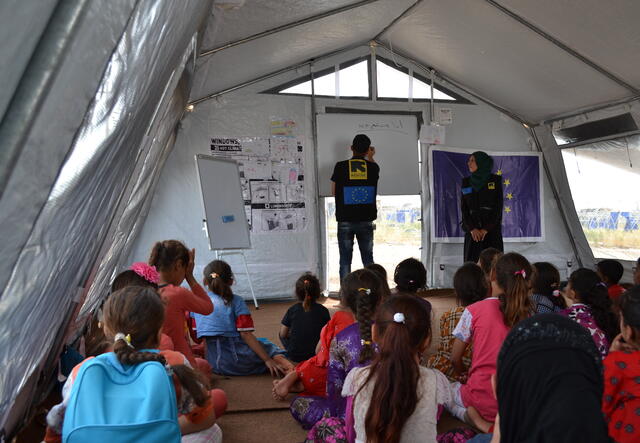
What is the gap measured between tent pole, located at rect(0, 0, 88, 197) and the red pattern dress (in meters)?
1.75

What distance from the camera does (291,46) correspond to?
5301 mm

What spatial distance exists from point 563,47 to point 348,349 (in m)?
3.66


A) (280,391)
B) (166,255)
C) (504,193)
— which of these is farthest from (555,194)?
(166,255)

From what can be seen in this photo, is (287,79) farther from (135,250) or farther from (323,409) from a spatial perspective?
(323,409)

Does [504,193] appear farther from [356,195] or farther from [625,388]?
[625,388]

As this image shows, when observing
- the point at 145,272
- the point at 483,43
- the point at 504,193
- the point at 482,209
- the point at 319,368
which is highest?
the point at 483,43

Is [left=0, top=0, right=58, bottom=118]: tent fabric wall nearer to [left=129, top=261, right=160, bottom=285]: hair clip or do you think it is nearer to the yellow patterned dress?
[left=129, top=261, right=160, bottom=285]: hair clip

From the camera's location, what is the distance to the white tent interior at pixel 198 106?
842 mm

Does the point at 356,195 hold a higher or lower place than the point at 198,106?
lower

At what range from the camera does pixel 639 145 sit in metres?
5.62

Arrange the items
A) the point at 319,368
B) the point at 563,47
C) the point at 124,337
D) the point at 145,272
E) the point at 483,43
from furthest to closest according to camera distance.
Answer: the point at 483,43 < the point at 563,47 < the point at 319,368 < the point at 145,272 < the point at 124,337

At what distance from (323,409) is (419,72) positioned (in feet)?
16.1

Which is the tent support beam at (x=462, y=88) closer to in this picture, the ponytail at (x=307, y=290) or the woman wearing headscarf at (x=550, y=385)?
the ponytail at (x=307, y=290)

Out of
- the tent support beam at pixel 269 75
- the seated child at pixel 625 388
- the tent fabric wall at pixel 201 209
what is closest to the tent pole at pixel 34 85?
the seated child at pixel 625 388
